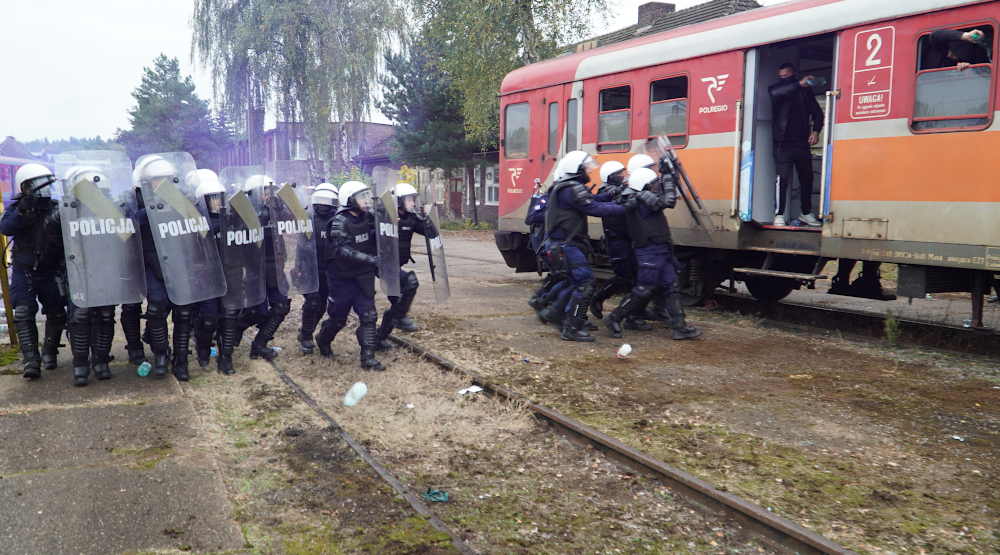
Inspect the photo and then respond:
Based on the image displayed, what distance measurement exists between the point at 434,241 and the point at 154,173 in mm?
2708

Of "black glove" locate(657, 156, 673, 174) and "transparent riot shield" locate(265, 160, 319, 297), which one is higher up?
"black glove" locate(657, 156, 673, 174)

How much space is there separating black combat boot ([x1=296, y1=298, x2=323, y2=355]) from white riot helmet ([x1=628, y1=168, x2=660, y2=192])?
11.1 feet

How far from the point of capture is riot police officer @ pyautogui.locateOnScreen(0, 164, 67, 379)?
18.4ft

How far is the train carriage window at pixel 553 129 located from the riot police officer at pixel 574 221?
3.34 m

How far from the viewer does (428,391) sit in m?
5.83

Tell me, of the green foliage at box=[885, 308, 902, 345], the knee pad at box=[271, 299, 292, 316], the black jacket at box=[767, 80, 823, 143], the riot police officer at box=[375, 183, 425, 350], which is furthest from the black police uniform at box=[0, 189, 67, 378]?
the green foliage at box=[885, 308, 902, 345]

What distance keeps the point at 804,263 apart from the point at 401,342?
4.67 m

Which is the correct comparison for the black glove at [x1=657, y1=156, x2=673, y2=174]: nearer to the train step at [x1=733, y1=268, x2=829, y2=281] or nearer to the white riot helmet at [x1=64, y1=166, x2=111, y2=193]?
the train step at [x1=733, y1=268, x2=829, y2=281]

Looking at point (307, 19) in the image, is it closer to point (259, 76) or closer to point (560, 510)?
point (259, 76)

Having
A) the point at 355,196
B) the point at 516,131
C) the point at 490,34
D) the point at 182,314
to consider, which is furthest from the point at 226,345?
the point at 490,34

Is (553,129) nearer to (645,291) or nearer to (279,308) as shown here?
(645,291)

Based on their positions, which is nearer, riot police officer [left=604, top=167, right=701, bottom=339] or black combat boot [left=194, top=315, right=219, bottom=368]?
black combat boot [left=194, top=315, right=219, bottom=368]

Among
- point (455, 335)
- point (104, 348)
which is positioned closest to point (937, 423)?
point (455, 335)

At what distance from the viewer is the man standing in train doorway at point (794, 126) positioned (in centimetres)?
791
